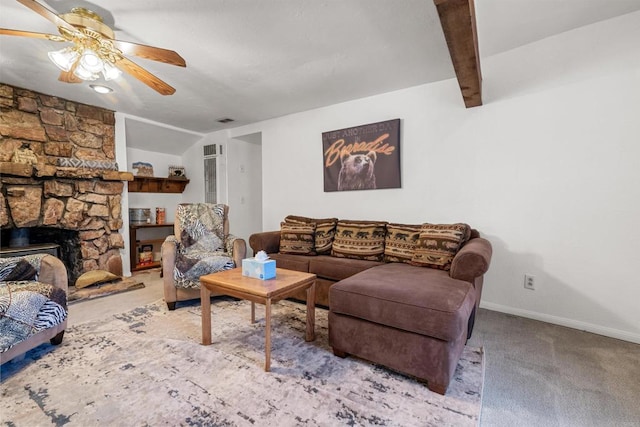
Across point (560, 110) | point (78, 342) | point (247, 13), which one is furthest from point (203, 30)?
point (560, 110)

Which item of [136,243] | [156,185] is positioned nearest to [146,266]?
[136,243]

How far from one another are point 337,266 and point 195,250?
5.18 ft

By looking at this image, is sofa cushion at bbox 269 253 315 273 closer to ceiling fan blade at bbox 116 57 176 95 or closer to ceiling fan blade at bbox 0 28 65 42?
ceiling fan blade at bbox 116 57 176 95

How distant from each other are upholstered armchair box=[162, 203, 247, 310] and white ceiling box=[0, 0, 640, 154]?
1.39 m

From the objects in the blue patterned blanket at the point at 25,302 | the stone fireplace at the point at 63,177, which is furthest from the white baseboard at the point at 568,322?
the stone fireplace at the point at 63,177

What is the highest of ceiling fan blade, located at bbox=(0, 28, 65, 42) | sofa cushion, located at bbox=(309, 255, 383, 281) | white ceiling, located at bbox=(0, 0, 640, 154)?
white ceiling, located at bbox=(0, 0, 640, 154)

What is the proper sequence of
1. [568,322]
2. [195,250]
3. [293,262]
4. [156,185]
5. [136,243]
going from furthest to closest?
[156,185], [136,243], [195,250], [293,262], [568,322]

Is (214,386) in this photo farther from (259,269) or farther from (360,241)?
(360,241)

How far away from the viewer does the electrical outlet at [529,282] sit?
95.7 inches

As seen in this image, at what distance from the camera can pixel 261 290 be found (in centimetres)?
171

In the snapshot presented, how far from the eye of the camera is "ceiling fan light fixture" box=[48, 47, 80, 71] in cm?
185

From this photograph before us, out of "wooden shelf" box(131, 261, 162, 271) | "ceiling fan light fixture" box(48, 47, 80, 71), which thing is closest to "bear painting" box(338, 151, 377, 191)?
"ceiling fan light fixture" box(48, 47, 80, 71)

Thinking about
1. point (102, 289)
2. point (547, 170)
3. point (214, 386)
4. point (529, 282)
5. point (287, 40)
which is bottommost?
point (214, 386)

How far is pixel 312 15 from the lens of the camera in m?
1.85
